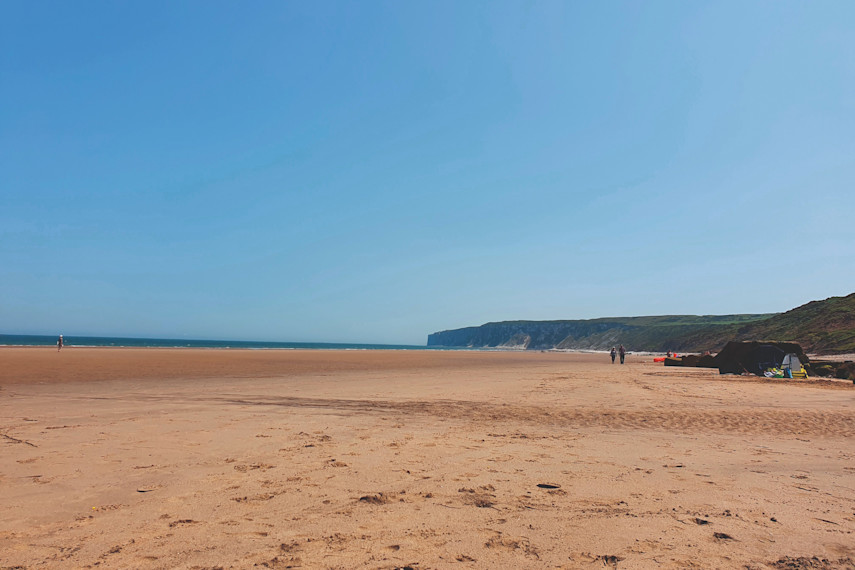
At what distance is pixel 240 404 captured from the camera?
1118cm

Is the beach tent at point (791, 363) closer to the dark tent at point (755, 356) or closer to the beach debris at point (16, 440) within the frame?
the dark tent at point (755, 356)

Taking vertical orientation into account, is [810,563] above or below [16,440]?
above

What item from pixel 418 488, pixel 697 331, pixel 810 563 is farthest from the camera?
pixel 697 331

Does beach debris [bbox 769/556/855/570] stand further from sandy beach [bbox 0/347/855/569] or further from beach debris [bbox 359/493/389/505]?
beach debris [bbox 359/493/389/505]

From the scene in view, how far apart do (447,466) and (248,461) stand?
253cm

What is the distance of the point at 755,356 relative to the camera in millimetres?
25438

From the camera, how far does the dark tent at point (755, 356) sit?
80.5 feet

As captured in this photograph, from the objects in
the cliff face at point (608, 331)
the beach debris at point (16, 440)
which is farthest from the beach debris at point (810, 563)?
the cliff face at point (608, 331)

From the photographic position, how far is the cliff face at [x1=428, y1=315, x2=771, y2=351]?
400 ft


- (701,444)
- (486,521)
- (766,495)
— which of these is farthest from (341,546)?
(701,444)

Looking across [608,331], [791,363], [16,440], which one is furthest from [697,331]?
[16,440]

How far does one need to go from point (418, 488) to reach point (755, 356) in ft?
88.6

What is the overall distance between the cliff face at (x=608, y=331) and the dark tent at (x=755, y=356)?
82.7m

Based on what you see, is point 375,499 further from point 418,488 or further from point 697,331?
point 697,331
